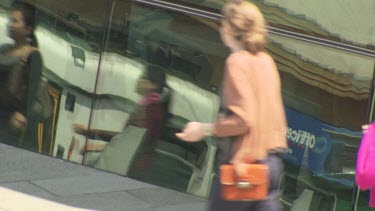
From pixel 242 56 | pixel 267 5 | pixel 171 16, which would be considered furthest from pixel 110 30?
pixel 242 56

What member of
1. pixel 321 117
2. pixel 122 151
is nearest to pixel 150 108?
pixel 122 151

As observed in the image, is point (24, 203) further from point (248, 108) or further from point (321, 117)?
point (248, 108)

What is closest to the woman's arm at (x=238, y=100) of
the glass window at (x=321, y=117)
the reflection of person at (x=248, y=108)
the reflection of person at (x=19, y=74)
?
the reflection of person at (x=248, y=108)

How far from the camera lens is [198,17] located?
7.21 m

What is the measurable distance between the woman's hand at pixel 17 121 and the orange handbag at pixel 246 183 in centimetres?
441

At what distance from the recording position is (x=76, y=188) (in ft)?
24.0

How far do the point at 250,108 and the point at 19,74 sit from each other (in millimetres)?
4534

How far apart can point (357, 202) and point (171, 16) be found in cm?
225

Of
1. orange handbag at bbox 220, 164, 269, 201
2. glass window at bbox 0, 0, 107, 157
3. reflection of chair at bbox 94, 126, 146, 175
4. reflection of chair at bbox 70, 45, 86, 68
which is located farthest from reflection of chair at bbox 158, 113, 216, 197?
orange handbag at bbox 220, 164, 269, 201

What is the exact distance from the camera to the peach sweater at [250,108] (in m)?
4.13

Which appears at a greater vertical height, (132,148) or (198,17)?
(198,17)

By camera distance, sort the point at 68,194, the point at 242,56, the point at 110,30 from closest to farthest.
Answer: the point at 242,56 → the point at 68,194 → the point at 110,30

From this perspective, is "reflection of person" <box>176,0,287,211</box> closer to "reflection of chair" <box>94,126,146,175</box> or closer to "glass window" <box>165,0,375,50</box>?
"glass window" <box>165,0,375,50</box>

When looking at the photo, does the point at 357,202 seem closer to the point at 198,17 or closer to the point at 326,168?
the point at 326,168
